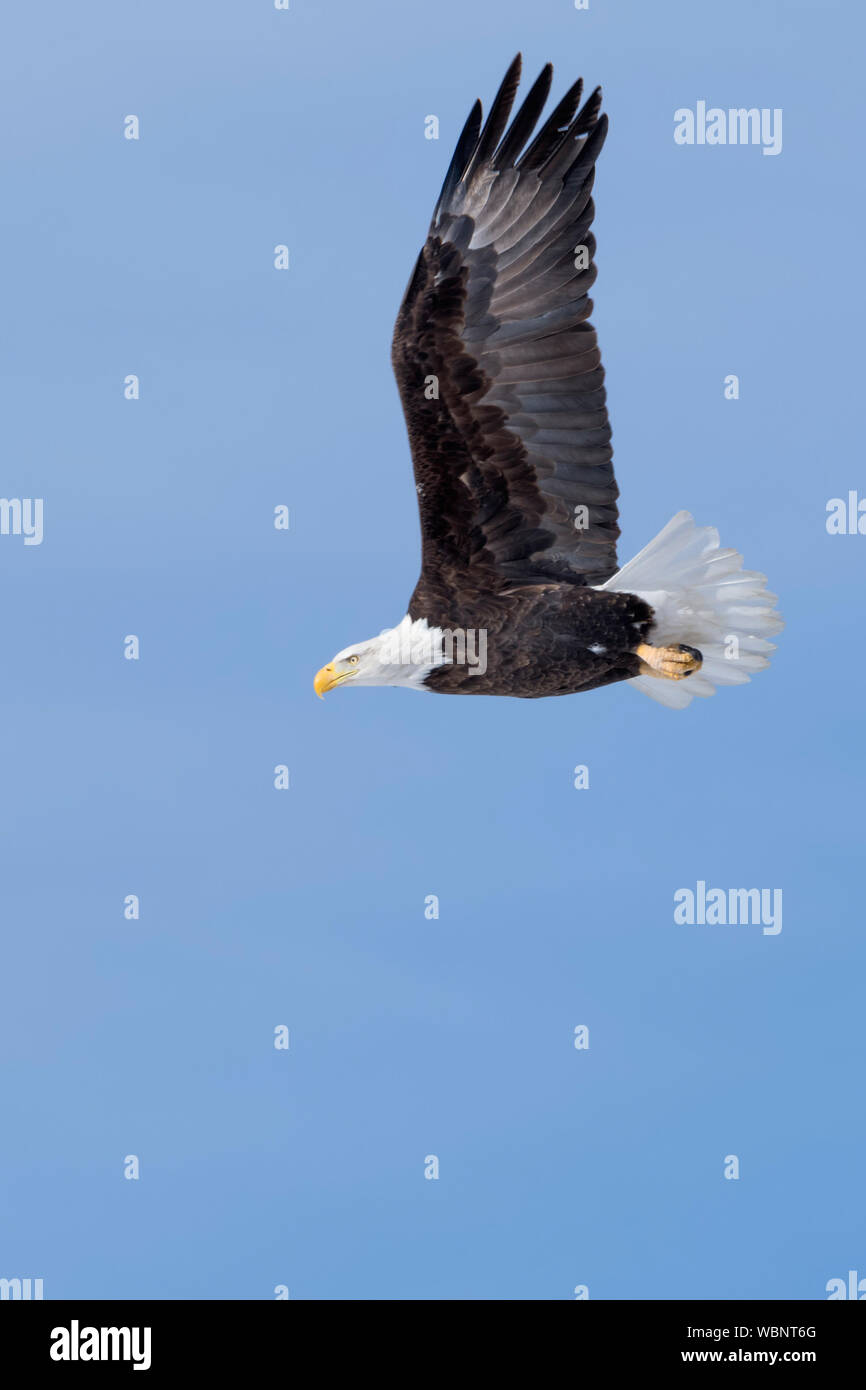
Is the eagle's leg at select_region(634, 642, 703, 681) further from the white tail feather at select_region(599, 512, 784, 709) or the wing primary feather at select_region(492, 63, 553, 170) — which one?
the wing primary feather at select_region(492, 63, 553, 170)

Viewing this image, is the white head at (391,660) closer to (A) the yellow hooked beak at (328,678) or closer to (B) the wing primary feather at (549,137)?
(A) the yellow hooked beak at (328,678)

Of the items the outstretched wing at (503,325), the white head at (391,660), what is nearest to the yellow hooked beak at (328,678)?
the white head at (391,660)

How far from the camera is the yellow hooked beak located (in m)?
14.1

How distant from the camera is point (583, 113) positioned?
13.5m

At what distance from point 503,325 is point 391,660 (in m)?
1.94

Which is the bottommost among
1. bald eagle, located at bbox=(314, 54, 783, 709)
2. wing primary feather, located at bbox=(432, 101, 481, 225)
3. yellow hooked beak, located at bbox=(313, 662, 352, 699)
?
yellow hooked beak, located at bbox=(313, 662, 352, 699)

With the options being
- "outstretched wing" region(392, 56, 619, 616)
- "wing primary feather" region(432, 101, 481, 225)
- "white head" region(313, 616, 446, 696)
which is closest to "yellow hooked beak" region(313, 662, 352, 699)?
"white head" region(313, 616, 446, 696)

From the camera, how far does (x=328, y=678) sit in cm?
1410

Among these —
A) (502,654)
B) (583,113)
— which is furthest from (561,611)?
(583,113)

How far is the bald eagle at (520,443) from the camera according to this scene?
13.4 meters

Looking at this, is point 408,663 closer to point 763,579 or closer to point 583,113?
point 763,579

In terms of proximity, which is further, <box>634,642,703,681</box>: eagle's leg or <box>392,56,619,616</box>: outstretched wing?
<box>634,642,703,681</box>: eagle's leg

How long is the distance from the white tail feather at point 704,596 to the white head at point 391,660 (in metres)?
1.00

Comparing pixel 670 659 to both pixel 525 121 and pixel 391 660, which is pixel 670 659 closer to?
pixel 391 660
